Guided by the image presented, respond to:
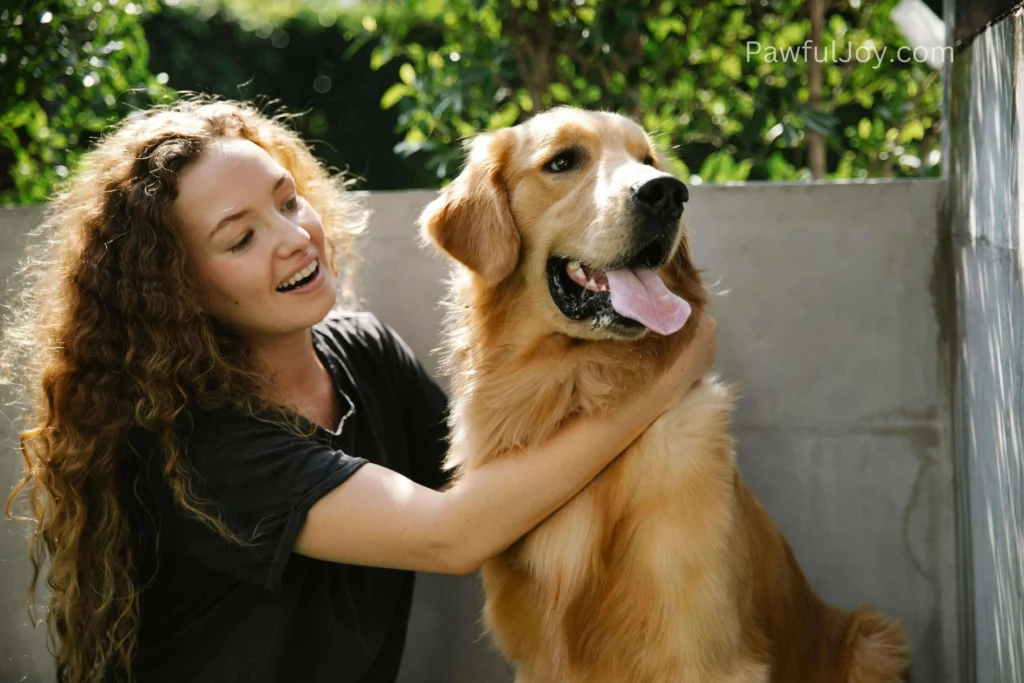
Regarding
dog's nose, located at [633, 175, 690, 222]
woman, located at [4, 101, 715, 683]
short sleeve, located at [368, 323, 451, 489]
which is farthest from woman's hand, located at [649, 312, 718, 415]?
short sleeve, located at [368, 323, 451, 489]

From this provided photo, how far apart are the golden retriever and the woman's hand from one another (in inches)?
0.9

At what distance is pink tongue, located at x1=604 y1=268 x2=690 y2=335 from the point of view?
2111 millimetres

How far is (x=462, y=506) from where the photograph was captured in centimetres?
211

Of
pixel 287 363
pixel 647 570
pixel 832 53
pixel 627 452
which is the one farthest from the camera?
pixel 832 53

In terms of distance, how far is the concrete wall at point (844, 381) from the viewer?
107 inches

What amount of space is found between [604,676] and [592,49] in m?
2.24

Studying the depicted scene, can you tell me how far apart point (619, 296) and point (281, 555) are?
94 centimetres

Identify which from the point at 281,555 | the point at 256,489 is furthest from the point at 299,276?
the point at 281,555

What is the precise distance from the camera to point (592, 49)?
3420 mm

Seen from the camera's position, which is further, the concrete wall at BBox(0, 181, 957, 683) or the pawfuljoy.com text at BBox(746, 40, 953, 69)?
the pawfuljoy.com text at BBox(746, 40, 953, 69)

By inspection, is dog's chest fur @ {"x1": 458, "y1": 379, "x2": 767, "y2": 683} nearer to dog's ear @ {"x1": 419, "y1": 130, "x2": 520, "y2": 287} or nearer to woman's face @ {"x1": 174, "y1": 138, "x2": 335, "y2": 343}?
dog's ear @ {"x1": 419, "y1": 130, "x2": 520, "y2": 287}

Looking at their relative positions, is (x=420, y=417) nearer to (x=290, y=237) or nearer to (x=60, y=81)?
(x=290, y=237)

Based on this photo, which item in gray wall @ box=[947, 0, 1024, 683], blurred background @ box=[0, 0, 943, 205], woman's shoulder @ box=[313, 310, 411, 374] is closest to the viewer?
gray wall @ box=[947, 0, 1024, 683]

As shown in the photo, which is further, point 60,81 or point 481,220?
point 60,81
